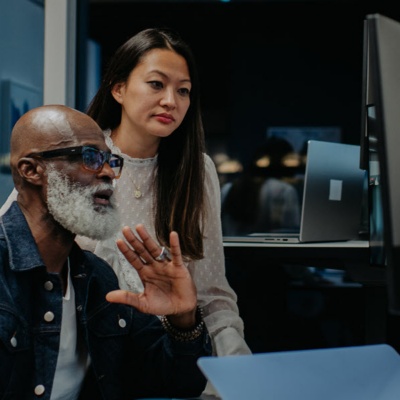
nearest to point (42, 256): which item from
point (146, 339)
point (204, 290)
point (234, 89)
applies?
point (146, 339)

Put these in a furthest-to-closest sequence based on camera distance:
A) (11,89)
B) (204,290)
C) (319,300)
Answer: (319,300), (11,89), (204,290)

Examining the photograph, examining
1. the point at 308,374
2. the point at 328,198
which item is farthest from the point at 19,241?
the point at 328,198

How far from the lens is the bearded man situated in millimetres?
1363

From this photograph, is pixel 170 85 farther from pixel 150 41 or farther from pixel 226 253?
pixel 226 253

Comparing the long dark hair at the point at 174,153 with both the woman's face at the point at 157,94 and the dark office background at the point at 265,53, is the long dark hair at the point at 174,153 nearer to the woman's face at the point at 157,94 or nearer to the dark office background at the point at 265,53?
the woman's face at the point at 157,94

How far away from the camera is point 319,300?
4.83 meters

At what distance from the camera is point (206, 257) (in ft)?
7.41

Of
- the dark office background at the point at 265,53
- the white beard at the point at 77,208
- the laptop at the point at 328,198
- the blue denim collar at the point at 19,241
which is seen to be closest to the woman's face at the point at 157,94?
the laptop at the point at 328,198

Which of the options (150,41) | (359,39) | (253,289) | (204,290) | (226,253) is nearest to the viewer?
(204,290)

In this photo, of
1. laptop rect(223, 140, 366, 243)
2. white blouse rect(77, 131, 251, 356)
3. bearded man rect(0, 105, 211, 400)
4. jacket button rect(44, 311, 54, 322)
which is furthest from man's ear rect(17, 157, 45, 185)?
laptop rect(223, 140, 366, 243)

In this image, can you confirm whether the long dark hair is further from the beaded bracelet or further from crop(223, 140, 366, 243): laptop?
the beaded bracelet

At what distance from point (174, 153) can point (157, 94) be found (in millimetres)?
216

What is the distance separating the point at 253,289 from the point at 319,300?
109cm

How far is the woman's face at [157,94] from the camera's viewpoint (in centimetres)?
228
